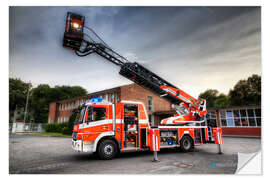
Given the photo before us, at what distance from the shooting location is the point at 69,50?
6.59 m

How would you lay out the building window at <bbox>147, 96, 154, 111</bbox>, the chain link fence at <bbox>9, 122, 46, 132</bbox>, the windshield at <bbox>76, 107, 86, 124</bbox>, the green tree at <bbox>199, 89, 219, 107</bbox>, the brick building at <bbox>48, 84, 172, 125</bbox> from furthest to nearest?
the green tree at <bbox>199, 89, 219, 107</bbox>, the chain link fence at <bbox>9, 122, 46, 132</bbox>, the building window at <bbox>147, 96, 154, 111</bbox>, the brick building at <bbox>48, 84, 172, 125</bbox>, the windshield at <bbox>76, 107, 86, 124</bbox>

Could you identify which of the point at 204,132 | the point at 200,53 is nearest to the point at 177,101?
the point at 204,132

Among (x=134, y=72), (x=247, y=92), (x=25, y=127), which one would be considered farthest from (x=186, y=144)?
(x=25, y=127)

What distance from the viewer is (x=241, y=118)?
1728cm

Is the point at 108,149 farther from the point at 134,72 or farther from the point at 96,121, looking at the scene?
the point at 134,72

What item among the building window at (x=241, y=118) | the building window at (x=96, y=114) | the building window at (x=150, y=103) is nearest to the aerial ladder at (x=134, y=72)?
the building window at (x=96, y=114)

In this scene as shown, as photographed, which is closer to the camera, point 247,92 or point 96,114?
point 96,114

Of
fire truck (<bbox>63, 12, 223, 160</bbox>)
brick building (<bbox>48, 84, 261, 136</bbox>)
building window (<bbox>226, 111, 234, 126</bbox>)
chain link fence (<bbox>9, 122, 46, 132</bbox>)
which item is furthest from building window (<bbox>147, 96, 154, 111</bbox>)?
chain link fence (<bbox>9, 122, 46, 132</bbox>)

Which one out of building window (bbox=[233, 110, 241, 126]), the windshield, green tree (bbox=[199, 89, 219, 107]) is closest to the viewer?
the windshield

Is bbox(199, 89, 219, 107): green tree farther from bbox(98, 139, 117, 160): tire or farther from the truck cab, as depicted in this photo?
bbox(98, 139, 117, 160): tire

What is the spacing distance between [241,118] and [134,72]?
15.3m

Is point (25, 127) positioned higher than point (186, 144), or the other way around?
point (186, 144)

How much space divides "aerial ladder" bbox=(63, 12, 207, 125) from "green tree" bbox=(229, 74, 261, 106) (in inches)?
996

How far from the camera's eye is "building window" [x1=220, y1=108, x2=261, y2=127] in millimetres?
16453
